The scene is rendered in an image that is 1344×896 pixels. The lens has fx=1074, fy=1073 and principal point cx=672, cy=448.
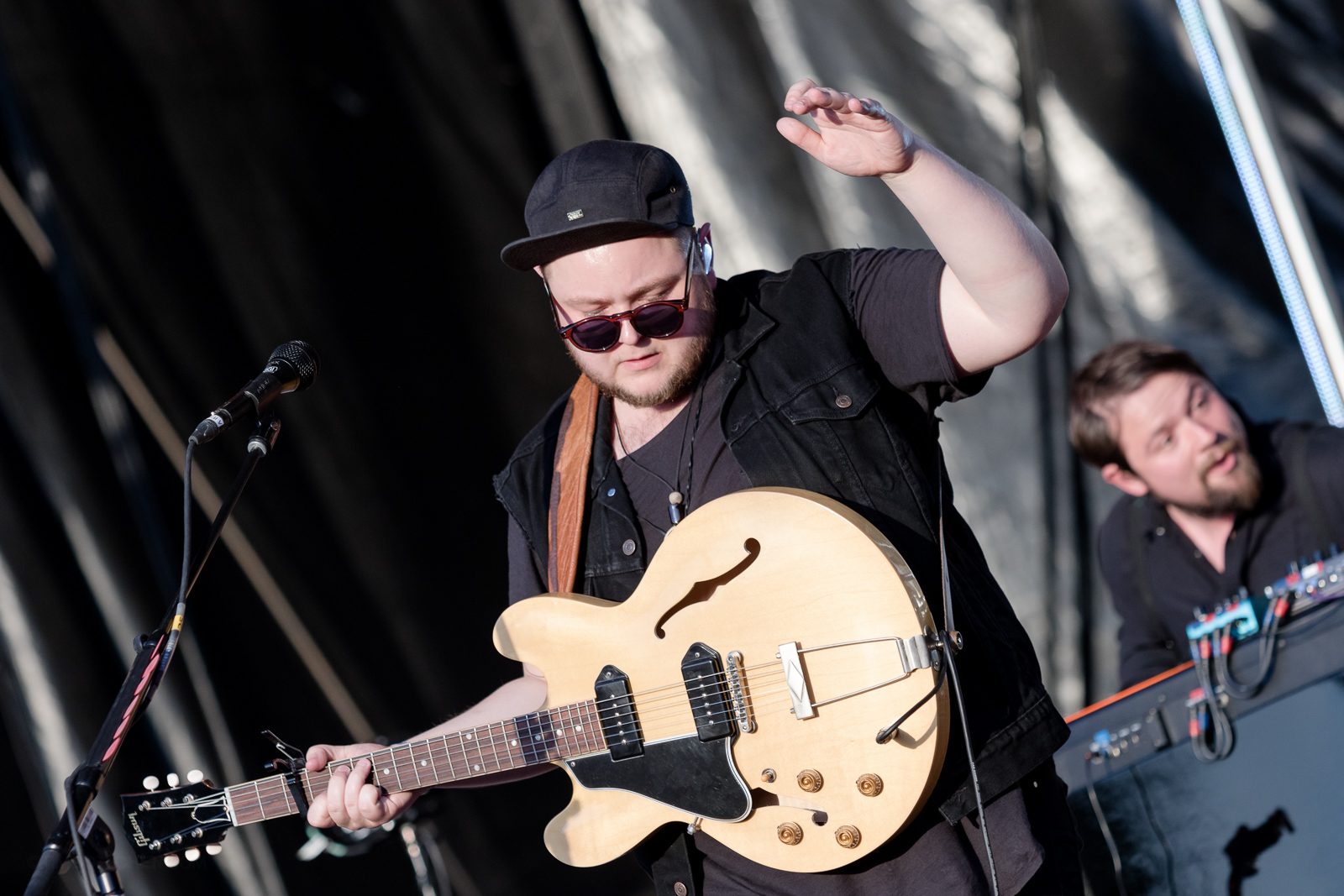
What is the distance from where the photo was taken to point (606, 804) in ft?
6.85

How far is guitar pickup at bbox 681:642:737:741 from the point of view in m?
1.91

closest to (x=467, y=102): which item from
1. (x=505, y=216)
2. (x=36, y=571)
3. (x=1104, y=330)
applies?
(x=505, y=216)

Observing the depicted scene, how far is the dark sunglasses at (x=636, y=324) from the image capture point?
203 cm

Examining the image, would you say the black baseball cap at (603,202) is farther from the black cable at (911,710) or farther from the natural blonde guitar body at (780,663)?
the black cable at (911,710)

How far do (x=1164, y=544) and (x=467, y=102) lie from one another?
3010mm

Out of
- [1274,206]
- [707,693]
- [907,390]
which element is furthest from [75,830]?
[1274,206]

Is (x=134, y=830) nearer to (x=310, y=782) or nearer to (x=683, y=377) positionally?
(x=310, y=782)

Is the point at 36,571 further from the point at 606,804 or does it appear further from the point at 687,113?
the point at 687,113

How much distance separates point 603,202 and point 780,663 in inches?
35.7

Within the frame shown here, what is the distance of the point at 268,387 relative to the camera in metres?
1.97

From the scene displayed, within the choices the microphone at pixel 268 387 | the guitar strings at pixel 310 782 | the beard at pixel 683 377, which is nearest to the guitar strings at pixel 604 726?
the guitar strings at pixel 310 782

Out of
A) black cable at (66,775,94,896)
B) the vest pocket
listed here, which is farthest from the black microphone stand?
the vest pocket

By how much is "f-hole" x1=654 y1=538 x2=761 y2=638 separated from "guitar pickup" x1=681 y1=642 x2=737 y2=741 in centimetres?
8

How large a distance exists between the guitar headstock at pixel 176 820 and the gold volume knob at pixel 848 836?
4.19 feet
